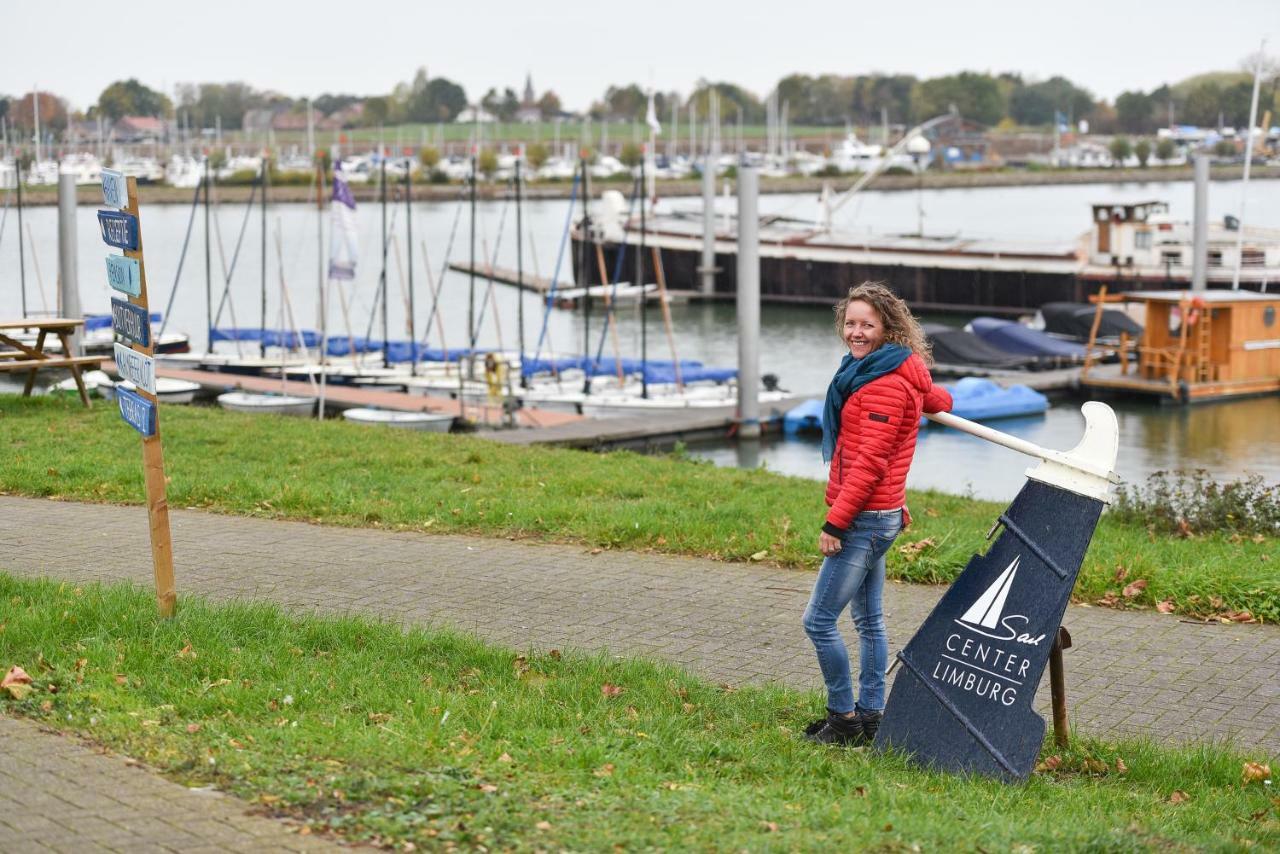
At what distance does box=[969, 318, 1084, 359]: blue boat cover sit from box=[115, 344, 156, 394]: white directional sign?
38.0m

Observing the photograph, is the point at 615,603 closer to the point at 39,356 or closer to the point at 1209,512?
the point at 1209,512

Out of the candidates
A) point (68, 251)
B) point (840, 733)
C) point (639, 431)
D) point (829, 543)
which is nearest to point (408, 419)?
point (639, 431)

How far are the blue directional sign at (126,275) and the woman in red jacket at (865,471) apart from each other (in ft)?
10.9

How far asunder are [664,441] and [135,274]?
22.1 meters

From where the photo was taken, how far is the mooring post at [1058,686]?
637 centimetres

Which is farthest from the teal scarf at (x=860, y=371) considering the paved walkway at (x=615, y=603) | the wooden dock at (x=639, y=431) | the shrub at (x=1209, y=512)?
the wooden dock at (x=639, y=431)

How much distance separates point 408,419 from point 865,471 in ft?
70.6

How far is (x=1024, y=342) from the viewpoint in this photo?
146 feet

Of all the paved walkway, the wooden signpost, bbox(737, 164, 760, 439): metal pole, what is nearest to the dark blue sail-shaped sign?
the paved walkway

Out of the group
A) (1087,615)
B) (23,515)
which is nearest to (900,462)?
(1087,615)

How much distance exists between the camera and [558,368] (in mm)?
36094

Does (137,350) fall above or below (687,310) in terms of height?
above

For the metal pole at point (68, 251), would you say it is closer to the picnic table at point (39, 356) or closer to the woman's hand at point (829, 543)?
the picnic table at point (39, 356)

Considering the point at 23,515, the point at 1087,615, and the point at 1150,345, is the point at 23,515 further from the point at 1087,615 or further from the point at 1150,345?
the point at 1150,345
